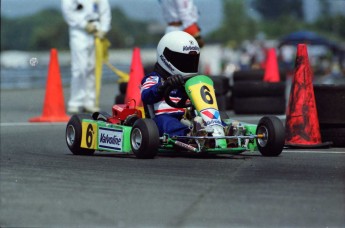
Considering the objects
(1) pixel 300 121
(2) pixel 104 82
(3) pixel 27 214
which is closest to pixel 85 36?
(1) pixel 300 121

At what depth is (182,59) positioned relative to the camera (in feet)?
32.2

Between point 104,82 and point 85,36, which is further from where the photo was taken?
point 104,82

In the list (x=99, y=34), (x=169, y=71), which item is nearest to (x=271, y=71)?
(x=99, y=34)

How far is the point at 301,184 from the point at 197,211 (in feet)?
4.41

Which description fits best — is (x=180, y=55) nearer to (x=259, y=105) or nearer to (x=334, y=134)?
(x=334, y=134)

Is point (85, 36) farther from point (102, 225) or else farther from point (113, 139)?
point (102, 225)

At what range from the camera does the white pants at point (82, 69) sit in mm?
16688

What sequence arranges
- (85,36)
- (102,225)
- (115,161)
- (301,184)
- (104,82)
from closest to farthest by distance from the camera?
(102,225) → (301,184) → (115,161) → (85,36) → (104,82)

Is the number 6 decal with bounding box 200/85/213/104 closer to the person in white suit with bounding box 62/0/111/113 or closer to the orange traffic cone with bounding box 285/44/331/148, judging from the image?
the orange traffic cone with bounding box 285/44/331/148

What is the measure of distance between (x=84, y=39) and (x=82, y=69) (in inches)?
18.2

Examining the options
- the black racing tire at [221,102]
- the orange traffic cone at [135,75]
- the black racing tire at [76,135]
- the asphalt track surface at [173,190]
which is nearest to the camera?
the asphalt track surface at [173,190]

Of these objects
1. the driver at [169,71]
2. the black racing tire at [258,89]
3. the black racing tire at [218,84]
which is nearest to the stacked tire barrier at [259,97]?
the black racing tire at [258,89]

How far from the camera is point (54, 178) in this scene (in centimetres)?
789

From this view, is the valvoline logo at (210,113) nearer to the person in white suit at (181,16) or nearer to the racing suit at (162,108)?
the racing suit at (162,108)
